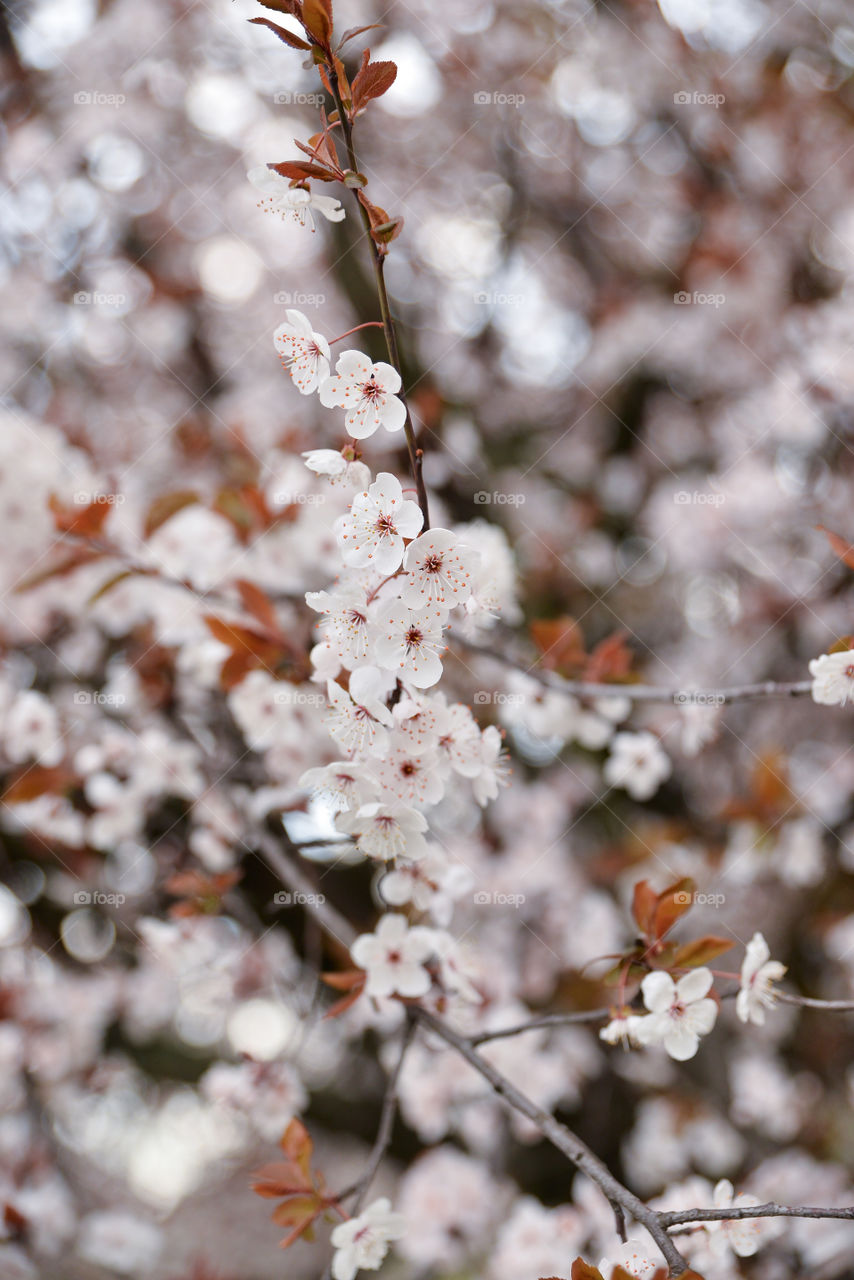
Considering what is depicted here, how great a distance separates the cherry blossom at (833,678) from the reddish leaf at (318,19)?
94 cm

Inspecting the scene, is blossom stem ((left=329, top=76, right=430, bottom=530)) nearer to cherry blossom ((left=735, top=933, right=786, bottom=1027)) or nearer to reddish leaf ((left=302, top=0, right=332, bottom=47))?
reddish leaf ((left=302, top=0, right=332, bottom=47))

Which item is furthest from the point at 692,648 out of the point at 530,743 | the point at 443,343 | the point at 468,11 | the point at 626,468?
the point at 468,11

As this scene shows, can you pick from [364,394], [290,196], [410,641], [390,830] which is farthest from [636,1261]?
[290,196]

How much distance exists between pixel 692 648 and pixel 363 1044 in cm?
202

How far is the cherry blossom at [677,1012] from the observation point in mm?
996

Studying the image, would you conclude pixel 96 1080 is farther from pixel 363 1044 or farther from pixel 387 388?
pixel 387 388

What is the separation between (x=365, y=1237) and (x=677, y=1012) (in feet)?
1.63

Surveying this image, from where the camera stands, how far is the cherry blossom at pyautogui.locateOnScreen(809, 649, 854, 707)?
43.1 inches

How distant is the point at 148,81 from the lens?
3.57m

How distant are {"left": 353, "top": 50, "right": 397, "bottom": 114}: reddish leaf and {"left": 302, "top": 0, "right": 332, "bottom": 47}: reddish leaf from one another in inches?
1.8

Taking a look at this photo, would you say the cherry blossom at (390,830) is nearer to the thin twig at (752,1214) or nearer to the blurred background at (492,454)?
the thin twig at (752,1214)

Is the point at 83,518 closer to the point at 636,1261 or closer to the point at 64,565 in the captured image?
the point at 64,565

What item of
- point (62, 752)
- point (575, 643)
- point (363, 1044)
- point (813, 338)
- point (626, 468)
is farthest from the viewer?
point (626, 468)

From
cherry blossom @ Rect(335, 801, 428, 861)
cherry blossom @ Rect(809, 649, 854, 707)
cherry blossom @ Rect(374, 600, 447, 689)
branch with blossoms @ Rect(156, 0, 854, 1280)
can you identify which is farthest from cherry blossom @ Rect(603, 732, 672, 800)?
cherry blossom @ Rect(374, 600, 447, 689)
